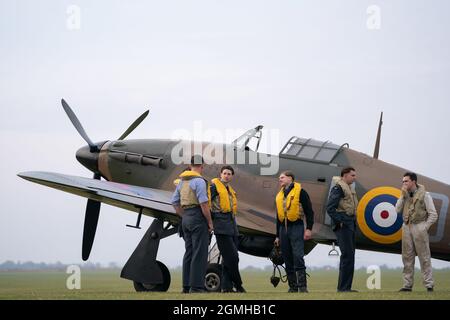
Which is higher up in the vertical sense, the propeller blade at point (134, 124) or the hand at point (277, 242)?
the propeller blade at point (134, 124)

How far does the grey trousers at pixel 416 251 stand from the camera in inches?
531

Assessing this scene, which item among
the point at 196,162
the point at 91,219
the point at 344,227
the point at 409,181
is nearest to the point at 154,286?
the point at 91,219

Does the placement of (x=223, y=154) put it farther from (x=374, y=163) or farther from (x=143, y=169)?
(x=374, y=163)

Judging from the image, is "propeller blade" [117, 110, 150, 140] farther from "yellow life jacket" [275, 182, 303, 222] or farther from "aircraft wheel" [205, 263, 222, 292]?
"yellow life jacket" [275, 182, 303, 222]

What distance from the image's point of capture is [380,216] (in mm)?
14938

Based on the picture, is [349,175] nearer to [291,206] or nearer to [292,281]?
[291,206]

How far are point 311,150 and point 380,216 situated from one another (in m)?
1.94

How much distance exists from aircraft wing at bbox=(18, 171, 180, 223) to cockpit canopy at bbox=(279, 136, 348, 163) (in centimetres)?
242

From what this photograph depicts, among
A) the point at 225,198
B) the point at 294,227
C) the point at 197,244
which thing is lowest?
the point at 197,244

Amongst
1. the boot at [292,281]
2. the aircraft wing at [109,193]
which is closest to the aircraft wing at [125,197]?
the aircraft wing at [109,193]

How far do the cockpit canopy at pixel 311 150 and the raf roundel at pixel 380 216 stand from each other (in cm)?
118

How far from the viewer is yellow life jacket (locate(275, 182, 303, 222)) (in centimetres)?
1335

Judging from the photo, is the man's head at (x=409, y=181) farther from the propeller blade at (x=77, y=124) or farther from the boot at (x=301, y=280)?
the propeller blade at (x=77, y=124)
